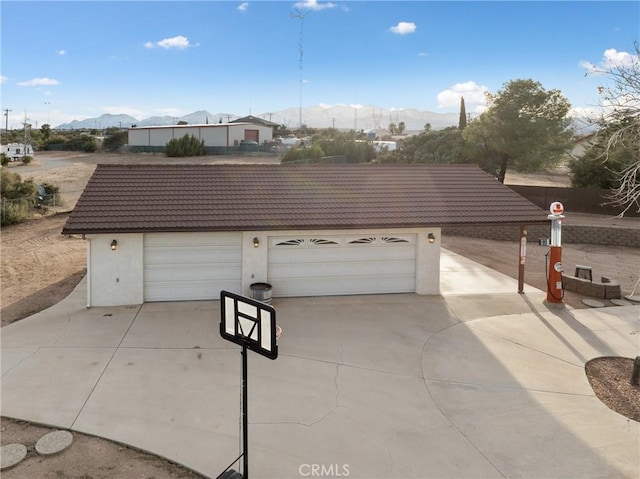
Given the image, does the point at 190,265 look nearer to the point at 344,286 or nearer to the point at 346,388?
the point at 344,286

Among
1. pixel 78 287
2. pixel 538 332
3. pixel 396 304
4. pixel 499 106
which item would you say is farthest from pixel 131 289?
pixel 499 106

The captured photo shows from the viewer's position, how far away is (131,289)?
1151 cm

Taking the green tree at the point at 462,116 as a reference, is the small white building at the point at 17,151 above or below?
below

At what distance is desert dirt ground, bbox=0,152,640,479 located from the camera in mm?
5604

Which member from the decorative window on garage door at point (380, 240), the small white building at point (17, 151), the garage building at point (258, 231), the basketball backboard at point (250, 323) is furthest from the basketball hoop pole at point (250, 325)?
the small white building at point (17, 151)

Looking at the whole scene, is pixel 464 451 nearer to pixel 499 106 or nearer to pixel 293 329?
pixel 293 329

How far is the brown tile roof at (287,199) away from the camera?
11.5 meters

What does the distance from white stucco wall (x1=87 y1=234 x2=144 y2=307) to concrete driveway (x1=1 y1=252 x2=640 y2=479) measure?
14.9 inches

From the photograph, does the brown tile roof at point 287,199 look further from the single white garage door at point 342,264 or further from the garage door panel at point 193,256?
the garage door panel at point 193,256

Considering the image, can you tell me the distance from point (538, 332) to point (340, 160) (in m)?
31.2

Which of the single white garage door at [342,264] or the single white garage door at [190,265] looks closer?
the single white garage door at [190,265]

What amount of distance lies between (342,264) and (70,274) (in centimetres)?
867

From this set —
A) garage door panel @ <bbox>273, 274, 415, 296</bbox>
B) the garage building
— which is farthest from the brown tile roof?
garage door panel @ <bbox>273, 274, 415, 296</bbox>

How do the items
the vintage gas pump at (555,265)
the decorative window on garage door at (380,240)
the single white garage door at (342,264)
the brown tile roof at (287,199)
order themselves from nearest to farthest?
the brown tile roof at (287,199) → the vintage gas pump at (555,265) → the single white garage door at (342,264) → the decorative window on garage door at (380,240)
